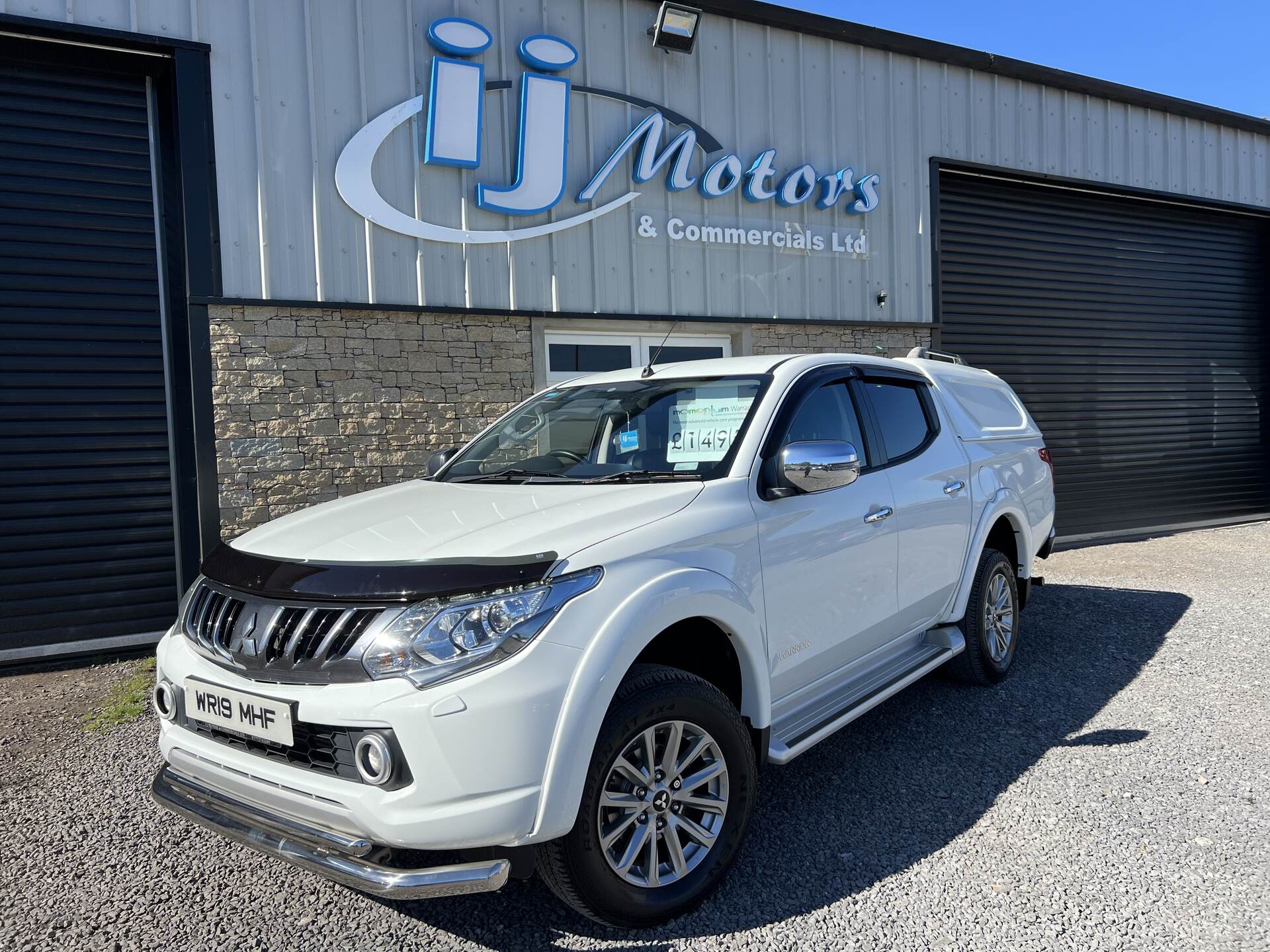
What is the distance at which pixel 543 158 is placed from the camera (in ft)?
24.0

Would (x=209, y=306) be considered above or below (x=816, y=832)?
above

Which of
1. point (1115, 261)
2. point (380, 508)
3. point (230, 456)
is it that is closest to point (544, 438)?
point (380, 508)

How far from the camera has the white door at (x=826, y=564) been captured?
10.0 feet

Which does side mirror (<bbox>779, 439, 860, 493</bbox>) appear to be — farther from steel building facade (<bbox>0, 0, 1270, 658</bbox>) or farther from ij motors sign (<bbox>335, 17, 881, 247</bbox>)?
ij motors sign (<bbox>335, 17, 881, 247</bbox>)

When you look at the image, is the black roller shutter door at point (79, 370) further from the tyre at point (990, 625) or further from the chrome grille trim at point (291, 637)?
the tyre at point (990, 625)

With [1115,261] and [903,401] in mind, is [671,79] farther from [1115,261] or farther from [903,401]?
[1115,261]

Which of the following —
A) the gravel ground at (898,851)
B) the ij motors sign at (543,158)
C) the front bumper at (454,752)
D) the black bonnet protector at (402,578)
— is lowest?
the gravel ground at (898,851)

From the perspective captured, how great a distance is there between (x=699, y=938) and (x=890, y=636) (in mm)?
→ 1741

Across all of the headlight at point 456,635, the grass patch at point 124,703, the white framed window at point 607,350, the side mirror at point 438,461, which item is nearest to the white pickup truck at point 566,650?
the headlight at point 456,635

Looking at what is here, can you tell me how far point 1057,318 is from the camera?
10891 millimetres

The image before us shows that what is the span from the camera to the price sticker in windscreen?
325 cm

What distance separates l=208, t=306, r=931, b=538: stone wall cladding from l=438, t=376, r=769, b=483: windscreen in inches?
106

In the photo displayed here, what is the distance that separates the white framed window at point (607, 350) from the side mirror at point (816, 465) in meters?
4.60

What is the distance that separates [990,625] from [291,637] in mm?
3753
